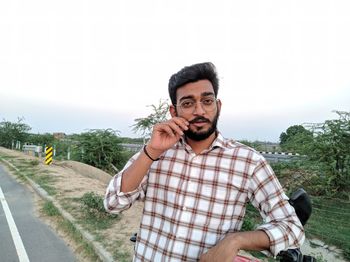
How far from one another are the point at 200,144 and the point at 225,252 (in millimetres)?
581

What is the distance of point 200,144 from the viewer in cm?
170

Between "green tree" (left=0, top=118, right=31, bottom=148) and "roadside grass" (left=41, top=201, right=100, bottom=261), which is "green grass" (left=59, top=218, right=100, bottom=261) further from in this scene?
"green tree" (left=0, top=118, right=31, bottom=148)

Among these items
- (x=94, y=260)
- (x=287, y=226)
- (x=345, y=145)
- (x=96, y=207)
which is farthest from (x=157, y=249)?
(x=345, y=145)

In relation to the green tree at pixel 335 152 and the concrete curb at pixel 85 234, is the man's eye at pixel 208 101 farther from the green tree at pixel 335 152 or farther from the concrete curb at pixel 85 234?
the green tree at pixel 335 152

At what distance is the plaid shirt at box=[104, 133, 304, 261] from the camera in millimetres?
1576

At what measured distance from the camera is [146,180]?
1.78 metres

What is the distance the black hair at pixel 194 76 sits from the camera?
167cm

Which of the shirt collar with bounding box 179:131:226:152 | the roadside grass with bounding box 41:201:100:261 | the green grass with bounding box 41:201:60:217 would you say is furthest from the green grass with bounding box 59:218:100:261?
the shirt collar with bounding box 179:131:226:152

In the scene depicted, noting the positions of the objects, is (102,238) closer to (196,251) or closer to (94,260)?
(94,260)

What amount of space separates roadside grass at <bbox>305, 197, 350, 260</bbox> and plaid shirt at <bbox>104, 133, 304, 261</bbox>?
4502 millimetres

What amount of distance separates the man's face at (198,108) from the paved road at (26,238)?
12.7ft

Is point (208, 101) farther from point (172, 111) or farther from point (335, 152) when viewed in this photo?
point (335, 152)

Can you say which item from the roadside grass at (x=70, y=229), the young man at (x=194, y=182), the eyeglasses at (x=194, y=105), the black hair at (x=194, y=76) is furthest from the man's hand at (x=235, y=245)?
the roadside grass at (x=70, y=229)

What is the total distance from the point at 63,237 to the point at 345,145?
24.4 ft
